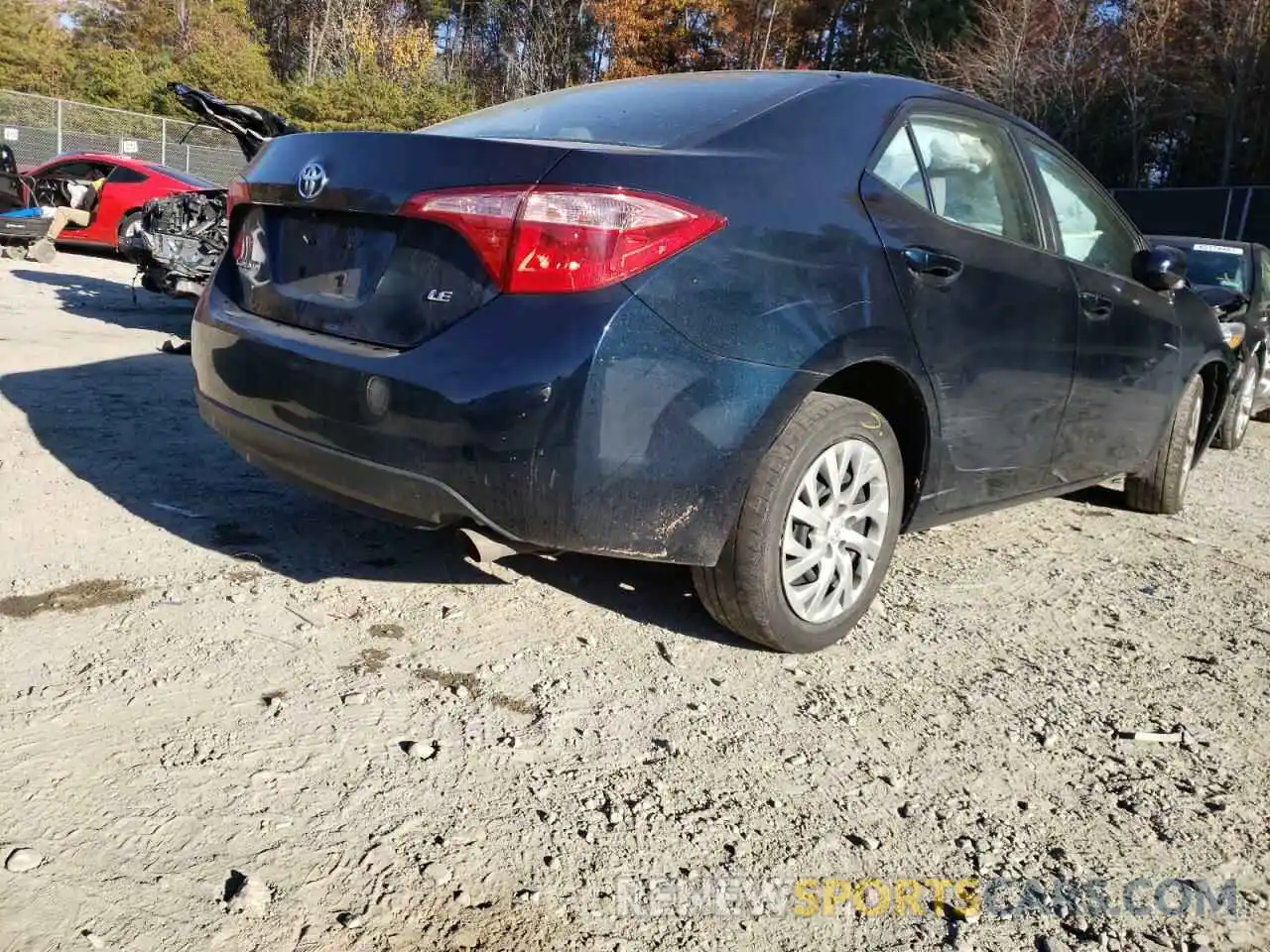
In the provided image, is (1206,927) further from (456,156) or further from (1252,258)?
(1252,258)

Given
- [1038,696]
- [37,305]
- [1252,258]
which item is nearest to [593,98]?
[1038,696]

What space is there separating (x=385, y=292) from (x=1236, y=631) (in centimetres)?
296

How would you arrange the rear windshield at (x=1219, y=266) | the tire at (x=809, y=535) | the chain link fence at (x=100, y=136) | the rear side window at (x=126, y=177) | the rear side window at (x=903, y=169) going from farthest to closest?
the chain link fence at (x=100, y=136), the rear side window at (x=126, y=177), the rear windshield at (x=1219, y=266), the rear side window at (x=903, y=169), the tire at (x=809, y=535)

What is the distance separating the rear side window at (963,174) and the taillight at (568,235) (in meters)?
0.89

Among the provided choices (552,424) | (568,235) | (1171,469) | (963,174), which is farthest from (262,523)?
(1171,469)

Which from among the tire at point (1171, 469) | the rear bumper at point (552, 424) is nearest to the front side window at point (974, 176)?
the rear bumper at point (552, 424)

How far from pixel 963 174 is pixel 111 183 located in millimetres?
14379

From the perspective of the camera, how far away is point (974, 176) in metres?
3.45

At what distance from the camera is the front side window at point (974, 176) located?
10.7 ft

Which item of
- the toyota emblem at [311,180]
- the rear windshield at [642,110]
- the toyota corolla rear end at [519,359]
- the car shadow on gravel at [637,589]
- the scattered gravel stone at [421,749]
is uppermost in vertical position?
the rear windshield at [642,110]

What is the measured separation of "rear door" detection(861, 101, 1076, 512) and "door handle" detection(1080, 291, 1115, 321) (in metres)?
0.11

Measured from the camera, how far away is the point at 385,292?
2.63m

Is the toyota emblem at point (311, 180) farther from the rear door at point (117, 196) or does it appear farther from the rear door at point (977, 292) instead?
the rear door at point (117, 196)

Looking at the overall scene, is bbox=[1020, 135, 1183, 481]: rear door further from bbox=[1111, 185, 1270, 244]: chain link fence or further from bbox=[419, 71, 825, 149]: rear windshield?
bbox=[1111, 185, 1270, 244]: chain link fence
